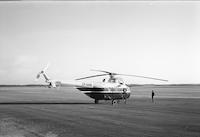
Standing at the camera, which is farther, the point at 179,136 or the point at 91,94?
the point at 91,94

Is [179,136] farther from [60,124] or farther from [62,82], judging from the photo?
[62,82]

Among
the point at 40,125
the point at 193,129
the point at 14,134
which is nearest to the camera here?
the point at 14,134

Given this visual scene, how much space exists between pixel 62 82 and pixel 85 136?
2440cm

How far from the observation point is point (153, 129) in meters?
18.4

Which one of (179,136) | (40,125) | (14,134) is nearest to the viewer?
(179,136)

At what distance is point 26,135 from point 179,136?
7.19m

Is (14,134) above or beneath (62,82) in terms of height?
beneath

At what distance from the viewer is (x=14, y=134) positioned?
17266 mm

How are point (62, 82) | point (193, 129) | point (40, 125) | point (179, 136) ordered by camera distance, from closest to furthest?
point (179, 136) < point (193, 129) < point (40, 125) < point (62, 82)

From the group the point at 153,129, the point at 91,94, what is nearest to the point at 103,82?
the point at 91,94

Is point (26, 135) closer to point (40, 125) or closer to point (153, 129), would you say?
point (40, 125)

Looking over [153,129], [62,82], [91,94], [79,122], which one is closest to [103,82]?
[91,94]

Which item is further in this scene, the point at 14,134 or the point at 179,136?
the point at 14,134

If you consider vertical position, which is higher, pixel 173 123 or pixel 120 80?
pixel 120 80
